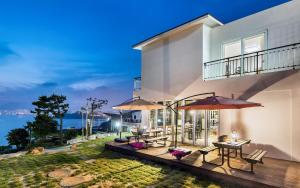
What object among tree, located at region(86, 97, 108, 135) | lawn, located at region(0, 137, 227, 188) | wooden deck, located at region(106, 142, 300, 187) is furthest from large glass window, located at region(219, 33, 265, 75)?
tree, located at region(86, 97, 108, 135)

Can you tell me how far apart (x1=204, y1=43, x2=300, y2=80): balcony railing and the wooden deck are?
141 inches

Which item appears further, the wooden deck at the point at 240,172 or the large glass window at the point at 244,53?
the large glass window at the point at 244,53

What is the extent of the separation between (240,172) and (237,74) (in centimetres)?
510

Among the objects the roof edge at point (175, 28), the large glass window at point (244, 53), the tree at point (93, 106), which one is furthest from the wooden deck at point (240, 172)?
the tree at point (93, 106)

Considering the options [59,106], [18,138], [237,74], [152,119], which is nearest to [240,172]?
[237,74]

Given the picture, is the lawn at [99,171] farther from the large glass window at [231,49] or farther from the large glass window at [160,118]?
the large glass window at [231,49]

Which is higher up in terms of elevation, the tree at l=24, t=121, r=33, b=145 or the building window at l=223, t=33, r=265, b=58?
the building window at l=223, t=33, r=265, b=58

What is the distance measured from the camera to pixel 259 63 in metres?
8.96

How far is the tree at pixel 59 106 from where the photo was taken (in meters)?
16.7

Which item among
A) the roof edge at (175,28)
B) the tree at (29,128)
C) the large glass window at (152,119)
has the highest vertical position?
the roof edge at (175,28)

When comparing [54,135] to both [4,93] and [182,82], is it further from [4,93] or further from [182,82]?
[4,93]

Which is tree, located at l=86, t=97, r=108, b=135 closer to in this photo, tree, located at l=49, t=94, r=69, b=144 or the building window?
tree, located at l=49, t=94, r=69, b=144

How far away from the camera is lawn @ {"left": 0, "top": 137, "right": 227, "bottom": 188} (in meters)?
5.20

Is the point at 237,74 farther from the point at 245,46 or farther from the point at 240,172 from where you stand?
the point at 240,172
